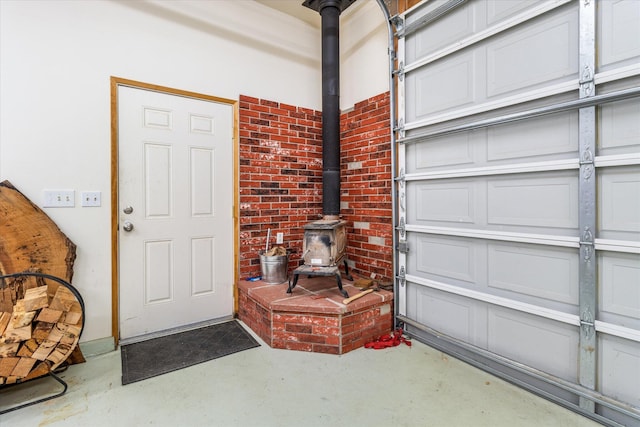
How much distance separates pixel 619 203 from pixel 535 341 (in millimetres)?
987

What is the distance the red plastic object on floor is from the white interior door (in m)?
1.54

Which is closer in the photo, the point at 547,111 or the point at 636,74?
the point at 636,74

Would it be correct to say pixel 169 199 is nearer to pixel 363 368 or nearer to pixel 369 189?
pixel 369 189

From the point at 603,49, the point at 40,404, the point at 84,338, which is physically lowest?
the point at 40,404

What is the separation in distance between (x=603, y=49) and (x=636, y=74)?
9.3 inches

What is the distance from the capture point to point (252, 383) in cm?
208

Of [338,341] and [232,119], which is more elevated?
[232,119]

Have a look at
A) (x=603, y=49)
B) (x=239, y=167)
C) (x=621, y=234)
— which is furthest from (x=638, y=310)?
(x=239, y=167)

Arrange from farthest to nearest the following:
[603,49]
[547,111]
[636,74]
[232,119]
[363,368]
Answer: [232,119], [363,368], [547,111], [603,49], [636,74]

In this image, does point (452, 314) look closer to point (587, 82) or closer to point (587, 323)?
point (587, 323)

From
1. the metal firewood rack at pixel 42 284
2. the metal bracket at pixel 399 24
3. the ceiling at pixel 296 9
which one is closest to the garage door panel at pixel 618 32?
the metal bracket at pixel 399 24

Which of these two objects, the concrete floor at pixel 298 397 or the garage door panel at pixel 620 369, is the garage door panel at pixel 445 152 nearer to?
the garage door panel at pixel 620 369

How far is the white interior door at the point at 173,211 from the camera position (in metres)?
2.67

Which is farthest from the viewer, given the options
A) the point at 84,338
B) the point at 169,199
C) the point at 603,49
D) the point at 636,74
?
the point at 169,199
